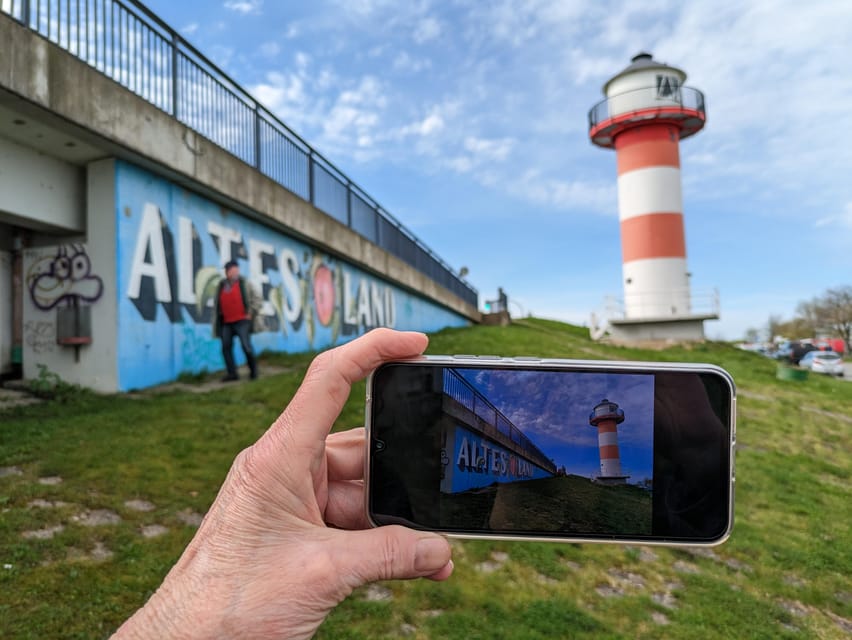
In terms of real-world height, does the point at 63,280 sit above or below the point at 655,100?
below

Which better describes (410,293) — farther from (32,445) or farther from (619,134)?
(32,445)

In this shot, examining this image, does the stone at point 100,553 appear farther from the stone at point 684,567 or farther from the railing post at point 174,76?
the railing post at point 174,76

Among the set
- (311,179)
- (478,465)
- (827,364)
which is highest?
(311,179)

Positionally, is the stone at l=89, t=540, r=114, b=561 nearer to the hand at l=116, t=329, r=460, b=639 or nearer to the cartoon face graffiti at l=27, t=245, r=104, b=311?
the hand at l=116, t=329, r=460, b=639

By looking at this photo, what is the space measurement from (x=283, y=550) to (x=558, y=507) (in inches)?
33.0

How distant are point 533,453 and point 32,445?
554cm

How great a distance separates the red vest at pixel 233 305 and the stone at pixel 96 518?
5.77 metres

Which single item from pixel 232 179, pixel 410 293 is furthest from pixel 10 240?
pixel 410 293

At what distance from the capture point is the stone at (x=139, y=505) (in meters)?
4.17

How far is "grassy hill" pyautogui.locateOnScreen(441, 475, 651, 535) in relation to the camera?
1.63m

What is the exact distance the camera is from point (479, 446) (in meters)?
1.68

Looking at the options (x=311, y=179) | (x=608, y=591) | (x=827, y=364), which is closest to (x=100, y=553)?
(x=608, y=591)

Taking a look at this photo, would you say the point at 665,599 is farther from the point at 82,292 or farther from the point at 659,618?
the point at 82,292

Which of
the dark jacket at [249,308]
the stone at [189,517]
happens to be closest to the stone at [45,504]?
the stone at [189,517]
